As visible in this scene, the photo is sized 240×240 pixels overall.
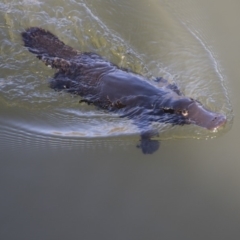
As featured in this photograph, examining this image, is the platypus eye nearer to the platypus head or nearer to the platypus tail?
the platypus head

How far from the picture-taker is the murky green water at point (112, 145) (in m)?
3.04

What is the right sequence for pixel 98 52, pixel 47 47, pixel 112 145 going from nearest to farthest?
pixel 112 145 < pixel 47 47 < pixel 98 52

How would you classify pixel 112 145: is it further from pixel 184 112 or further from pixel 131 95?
pixel 184 112

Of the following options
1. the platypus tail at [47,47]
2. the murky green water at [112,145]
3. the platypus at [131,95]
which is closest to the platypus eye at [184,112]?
the platypus at [131,95]

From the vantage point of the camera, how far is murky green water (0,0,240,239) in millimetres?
3039

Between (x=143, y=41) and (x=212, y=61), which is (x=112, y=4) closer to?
(x=143, y=41)

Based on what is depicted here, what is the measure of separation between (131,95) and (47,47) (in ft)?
3.66

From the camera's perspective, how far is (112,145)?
11.6 feet

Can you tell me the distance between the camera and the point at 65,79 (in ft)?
13.7

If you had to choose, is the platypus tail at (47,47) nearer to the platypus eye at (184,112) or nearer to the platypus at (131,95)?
the platypus at (131,95)

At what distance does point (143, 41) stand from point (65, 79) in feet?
3.58

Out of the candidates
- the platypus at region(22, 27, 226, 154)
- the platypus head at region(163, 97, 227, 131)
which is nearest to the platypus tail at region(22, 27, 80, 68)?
the platypus at region(22, 27, 226, 154)

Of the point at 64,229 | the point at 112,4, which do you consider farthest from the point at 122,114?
the point at 112,4

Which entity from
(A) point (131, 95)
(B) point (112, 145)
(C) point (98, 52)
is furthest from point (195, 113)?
(C) point (98, 52)
